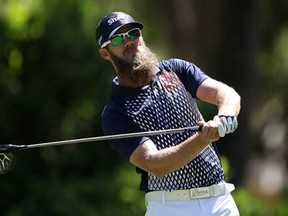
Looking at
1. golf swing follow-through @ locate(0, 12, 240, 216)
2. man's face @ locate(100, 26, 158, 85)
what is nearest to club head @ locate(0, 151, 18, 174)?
golf swing follow-through @ locate(0, 12, 240, 216)

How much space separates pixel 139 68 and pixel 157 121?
13.4 inches

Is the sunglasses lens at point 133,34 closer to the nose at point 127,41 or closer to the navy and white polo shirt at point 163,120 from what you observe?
the nose at point 127,41

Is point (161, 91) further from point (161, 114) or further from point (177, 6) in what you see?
point (177, 6)

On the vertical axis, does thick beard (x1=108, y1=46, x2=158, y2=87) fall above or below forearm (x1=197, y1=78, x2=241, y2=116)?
above

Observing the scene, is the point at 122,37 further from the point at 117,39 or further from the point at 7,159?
the point at 7,159

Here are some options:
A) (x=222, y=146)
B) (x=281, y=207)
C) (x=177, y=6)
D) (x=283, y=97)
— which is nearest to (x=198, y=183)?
(x=281, y=207)

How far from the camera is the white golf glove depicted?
5.54 meters

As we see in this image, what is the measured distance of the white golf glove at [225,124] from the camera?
554 centimetres

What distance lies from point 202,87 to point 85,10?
6.02 metres

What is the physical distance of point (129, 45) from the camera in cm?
616

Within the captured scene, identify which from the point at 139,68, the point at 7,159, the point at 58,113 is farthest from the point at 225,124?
the point at 58,113

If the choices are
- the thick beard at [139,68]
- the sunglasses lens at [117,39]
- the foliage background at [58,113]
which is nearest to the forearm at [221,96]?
the thick beard at [139,68]

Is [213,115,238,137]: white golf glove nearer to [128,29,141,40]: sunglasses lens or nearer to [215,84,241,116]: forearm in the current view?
[215,84,241,116]: forearm

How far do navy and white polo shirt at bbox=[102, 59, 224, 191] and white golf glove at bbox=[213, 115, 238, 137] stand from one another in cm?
38
